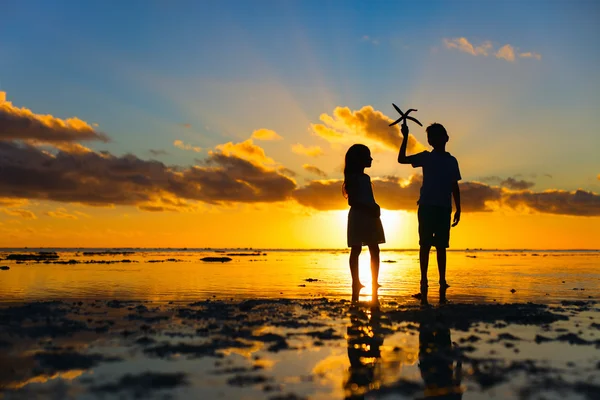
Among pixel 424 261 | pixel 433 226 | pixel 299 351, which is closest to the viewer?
pixel 299 351

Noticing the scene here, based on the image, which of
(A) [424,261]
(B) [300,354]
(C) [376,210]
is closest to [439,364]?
(B) [300,354]

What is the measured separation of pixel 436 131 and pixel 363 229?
2.80 m

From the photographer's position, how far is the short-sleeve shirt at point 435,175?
1148cm

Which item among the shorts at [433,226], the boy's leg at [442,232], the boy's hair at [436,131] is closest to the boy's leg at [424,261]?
the shorts at [433,226]

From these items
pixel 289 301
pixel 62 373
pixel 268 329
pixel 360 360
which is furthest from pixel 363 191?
pixel 62 373

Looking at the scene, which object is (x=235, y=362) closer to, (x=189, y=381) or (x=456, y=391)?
(x=189, y=381)

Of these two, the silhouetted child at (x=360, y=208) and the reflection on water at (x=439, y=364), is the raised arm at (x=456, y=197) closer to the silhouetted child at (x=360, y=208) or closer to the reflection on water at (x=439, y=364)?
the silhouetted child at (x=360, y=208)

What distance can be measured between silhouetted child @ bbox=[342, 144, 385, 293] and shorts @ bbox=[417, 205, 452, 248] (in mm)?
920

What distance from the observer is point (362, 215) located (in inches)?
465

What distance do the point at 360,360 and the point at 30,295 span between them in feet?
38.4

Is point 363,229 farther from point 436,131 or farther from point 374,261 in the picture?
point 436,131

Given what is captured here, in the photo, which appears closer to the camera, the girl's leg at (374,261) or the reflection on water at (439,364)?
the reflection on water at (439,364)

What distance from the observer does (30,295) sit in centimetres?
1398

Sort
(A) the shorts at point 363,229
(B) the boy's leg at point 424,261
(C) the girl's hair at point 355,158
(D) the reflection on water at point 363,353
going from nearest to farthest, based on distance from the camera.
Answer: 1. (D) the reflection on water at point 363,353
2. (B) the boy's leg at point 424,261
3. (A) the shorts at point 363,229
4. (C) the girl's hair at point 355,158
